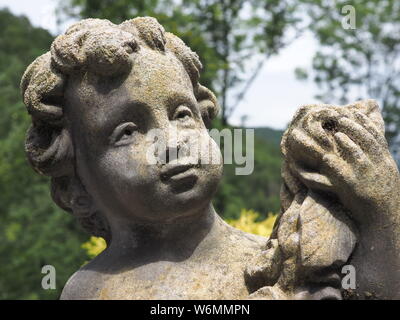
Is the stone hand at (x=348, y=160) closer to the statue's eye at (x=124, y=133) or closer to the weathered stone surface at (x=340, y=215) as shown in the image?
the weathered stone surface at (x=340, y=215)

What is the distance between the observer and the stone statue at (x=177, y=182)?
126 inches

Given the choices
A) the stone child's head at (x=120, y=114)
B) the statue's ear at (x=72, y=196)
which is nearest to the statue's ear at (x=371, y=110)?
the stone child's head at (x=120, y=114)

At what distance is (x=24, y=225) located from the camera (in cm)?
1138

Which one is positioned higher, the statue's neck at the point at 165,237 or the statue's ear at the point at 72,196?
the statue's ear at the point at 72,196

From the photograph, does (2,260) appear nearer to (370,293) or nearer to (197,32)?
(197,32)

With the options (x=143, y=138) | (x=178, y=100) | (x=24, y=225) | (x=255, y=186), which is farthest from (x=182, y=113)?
(x=255, y=186)

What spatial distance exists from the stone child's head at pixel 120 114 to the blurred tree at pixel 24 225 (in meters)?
6.15

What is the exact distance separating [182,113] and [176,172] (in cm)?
32

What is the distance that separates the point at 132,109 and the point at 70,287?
0.93m

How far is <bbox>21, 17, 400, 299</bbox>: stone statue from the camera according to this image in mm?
3191

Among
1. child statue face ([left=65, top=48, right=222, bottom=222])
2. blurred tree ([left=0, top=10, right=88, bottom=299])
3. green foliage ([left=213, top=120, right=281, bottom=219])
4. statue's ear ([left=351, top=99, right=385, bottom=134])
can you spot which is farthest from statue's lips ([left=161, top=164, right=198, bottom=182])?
blurred tree ([left=0, top=10, right=88, bottom=299])

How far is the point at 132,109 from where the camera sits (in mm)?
3480

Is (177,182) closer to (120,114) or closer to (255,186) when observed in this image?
(120,114)

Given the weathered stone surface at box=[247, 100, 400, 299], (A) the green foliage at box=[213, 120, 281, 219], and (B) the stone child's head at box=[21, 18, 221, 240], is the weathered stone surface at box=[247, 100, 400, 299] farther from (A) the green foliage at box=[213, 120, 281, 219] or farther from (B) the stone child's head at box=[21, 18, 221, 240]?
(A) the green foliage at box=[213, 120, 281, 219]
